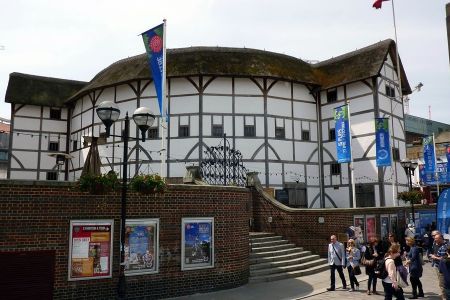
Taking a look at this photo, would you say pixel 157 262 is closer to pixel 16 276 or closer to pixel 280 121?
pixel 16 276

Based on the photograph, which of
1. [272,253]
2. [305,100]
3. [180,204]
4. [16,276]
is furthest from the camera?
[305,100]

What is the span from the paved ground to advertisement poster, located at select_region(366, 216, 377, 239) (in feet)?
12.8

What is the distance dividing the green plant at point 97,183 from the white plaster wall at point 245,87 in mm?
17156

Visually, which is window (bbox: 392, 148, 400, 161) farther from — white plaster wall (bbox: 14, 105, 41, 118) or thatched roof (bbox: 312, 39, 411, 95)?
white plaster wall (bbox: 14, 105, 41, 118)

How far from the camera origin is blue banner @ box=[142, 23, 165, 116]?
13.8 meters

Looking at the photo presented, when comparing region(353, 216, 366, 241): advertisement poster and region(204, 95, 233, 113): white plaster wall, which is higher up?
region(204, 95, 233, 113): white plaster wall

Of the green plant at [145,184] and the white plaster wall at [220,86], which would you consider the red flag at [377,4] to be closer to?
the white plaster wall at [220,86]

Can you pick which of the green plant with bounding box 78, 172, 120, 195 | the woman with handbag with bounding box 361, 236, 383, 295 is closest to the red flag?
the woman with handbag with bounding box 361, 236, 383, 295

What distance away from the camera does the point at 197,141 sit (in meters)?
25.2

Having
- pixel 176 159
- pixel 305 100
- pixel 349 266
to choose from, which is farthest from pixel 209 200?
pixel 305 100

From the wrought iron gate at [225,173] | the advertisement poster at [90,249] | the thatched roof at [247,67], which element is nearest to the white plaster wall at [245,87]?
the thatched roof at [247,67]

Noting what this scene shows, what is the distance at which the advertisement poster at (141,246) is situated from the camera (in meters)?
10.4

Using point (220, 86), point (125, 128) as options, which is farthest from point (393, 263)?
point (220, 86)

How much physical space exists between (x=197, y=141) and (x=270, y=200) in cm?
806
